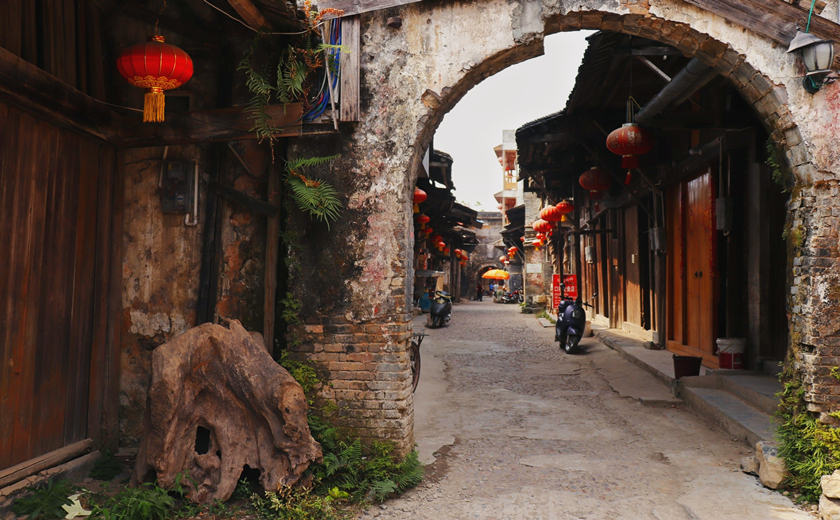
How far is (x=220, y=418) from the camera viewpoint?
3998 mm

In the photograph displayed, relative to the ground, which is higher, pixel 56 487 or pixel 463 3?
pixel 463 3

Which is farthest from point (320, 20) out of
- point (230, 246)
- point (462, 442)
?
point (462, 442)

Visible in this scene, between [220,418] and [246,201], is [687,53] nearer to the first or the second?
[246,201]

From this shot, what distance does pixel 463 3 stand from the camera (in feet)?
15.2

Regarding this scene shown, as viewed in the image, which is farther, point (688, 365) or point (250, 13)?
point (688, 365)

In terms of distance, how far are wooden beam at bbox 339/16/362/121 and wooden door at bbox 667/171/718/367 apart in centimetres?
543

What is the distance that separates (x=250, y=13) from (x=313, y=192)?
1330 millimetres

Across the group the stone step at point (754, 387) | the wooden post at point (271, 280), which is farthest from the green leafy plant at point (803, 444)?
the wooden post at point (271, 280)

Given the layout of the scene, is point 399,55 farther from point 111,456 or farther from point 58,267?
point 111,456

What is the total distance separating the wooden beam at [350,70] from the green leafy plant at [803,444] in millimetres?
3885

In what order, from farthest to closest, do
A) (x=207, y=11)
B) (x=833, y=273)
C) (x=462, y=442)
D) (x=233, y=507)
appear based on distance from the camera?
(x=462, y=442), (x=207, y=11), (x=833, y=273), (x=233, y=507)

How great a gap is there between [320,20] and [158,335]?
9.51 feet

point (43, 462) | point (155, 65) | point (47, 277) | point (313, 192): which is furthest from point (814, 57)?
point (43, 462)

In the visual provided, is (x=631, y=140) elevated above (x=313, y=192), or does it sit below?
above
